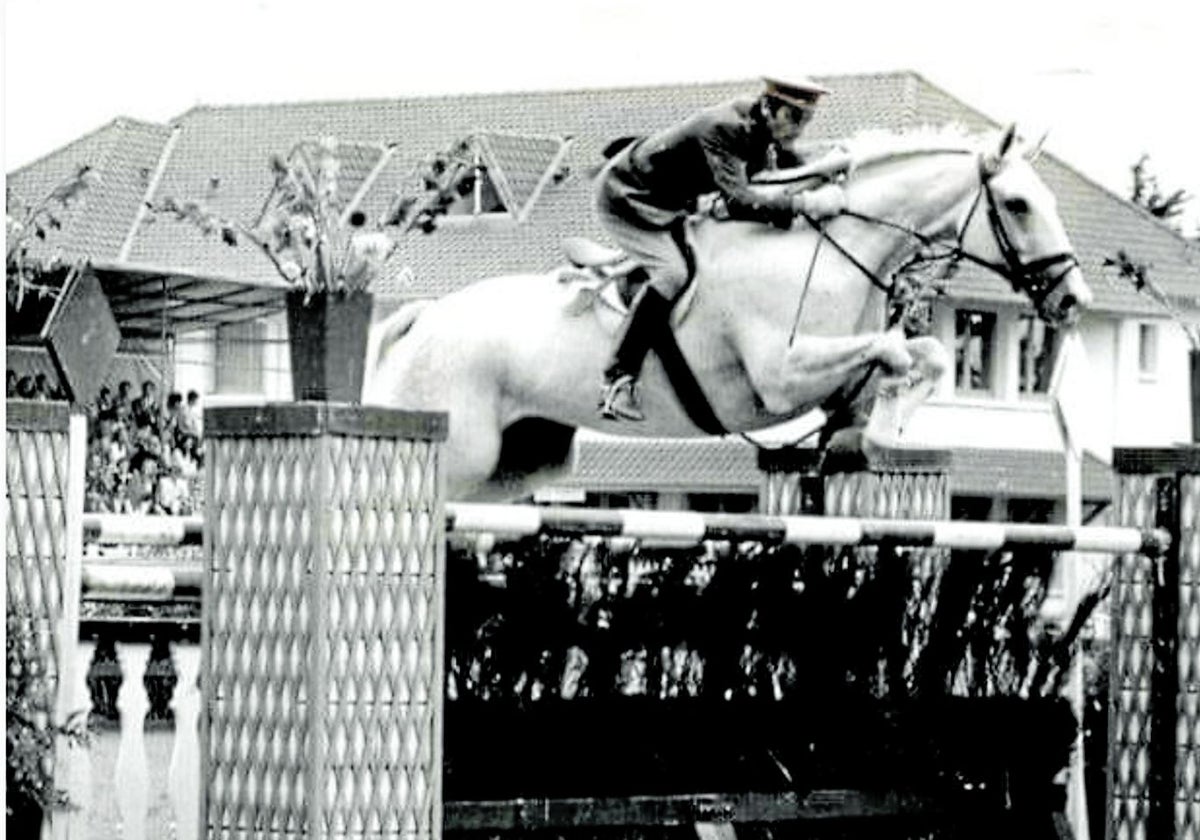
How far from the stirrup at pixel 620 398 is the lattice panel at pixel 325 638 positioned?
4049 mm

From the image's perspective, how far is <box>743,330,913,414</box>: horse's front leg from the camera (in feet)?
37.5

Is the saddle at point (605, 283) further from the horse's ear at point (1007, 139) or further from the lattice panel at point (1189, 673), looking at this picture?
the lattice panel at point (1189, 673)

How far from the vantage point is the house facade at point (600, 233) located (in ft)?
143

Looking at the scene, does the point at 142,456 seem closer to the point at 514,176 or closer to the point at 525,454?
the point at 525,454

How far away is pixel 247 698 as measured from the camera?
759 cm

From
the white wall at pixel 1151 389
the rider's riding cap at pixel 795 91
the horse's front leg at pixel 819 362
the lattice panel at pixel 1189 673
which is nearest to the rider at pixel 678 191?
the rider's riding cap at pixel 795 91

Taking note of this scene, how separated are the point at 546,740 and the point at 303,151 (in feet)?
4.99

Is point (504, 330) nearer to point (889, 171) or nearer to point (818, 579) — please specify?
point (889, 171)

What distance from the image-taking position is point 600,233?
143ft

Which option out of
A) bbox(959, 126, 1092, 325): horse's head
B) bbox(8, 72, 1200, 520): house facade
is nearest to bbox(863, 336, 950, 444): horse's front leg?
bbox(959, 126, 1092, 325): horse's head

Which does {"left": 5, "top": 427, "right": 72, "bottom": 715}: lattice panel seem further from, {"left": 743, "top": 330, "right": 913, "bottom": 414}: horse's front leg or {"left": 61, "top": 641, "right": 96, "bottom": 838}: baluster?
{"left": 743, "top": 330, "right": 913, "bottom": 414}: horse's front leg

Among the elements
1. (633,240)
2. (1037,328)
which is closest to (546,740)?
(633,240)

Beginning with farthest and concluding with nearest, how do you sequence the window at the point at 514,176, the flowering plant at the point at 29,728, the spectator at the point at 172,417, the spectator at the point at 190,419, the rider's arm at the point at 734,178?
the window at the point at 514,176 < the spectator at the point at 190,419 < the spectator at the point at 172,417 < the rider's arm at the point at 734,178 < the flowering plant at the point at 29,728

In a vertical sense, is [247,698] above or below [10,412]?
below
